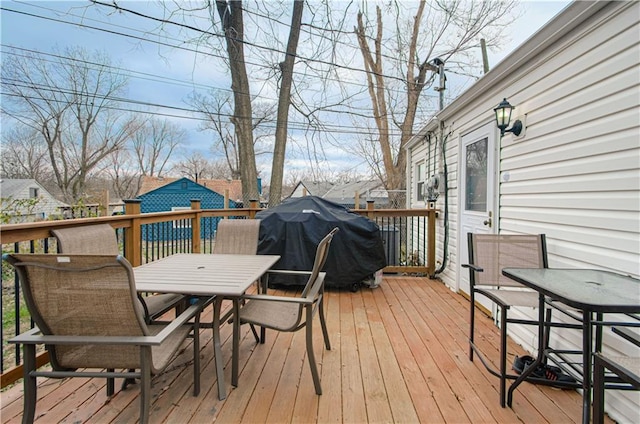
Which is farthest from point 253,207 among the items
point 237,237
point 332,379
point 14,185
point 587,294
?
point 14,185

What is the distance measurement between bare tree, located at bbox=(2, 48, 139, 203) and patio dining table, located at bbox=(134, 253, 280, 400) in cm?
498

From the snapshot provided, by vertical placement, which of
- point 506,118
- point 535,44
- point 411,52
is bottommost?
point 506,118

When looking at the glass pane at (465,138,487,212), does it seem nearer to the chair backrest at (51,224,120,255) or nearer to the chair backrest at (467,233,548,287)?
the chair backrest at (467,233,548,287)

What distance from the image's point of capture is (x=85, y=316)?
4.57ft

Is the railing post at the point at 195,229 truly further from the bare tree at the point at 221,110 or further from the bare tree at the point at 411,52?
the bare tree at the point at 411,52

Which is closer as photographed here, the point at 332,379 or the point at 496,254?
the point at 332,379

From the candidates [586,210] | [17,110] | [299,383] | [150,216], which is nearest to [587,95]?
[586,210]

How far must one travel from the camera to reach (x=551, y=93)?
228 cm

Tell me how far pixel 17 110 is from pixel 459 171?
12.1 metres

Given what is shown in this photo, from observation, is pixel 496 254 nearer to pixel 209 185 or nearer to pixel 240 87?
pixel 240 87

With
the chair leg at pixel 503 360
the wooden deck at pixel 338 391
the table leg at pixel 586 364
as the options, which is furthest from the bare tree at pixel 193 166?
the table leg at pixel 586 364

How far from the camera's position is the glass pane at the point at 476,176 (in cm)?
339

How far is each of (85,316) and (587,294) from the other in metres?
2.29

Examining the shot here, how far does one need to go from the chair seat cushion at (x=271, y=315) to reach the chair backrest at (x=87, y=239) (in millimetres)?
1167
